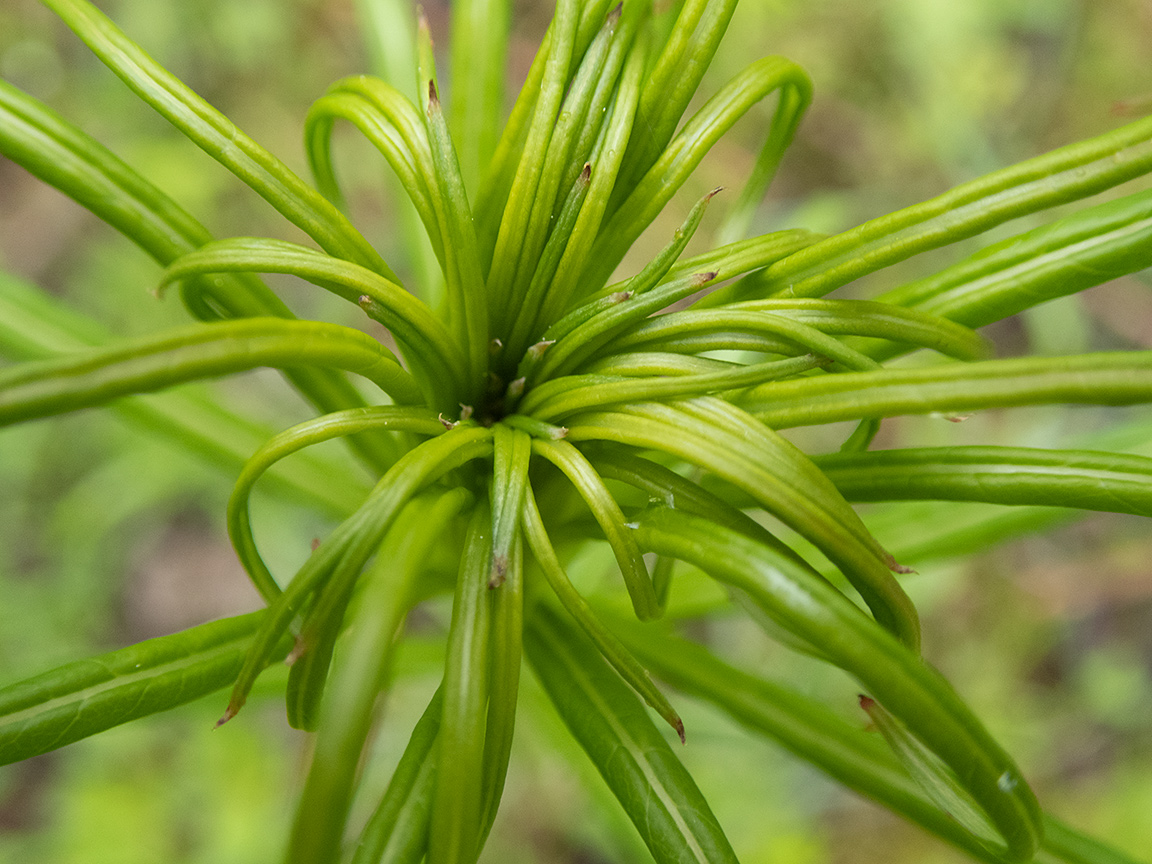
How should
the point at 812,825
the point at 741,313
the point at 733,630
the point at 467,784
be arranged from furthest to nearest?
the point at 733,630 → the point at 812,825 → the point at 741,313 → the point at 467,784

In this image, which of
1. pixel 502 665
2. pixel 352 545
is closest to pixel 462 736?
pixel 502 665

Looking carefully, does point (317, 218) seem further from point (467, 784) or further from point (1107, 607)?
point (1107, 607)

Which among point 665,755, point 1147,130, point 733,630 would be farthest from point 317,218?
point 733,630

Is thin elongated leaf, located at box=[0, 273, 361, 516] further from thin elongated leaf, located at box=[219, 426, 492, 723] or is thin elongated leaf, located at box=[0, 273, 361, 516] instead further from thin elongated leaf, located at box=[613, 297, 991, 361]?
thin elongated leaf, located at box=[613, 297, 991, 361]

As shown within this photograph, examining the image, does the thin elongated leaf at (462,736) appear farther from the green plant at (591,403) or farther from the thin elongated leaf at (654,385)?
the thin elongated leaf at (654,385)

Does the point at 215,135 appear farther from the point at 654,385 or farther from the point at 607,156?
the point at 654,385

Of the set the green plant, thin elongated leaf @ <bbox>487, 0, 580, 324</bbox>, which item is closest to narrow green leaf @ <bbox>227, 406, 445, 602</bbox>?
the green plant

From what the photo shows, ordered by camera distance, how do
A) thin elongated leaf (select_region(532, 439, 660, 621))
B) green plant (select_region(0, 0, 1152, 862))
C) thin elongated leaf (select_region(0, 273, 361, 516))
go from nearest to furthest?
1. green plant (select_region(0, 0, 1152, 862))
2. thin elongated leaf (select_region(532, 439, 660, 621))
3. thin elongated leaf (select_region(0, 273, 361, 516))

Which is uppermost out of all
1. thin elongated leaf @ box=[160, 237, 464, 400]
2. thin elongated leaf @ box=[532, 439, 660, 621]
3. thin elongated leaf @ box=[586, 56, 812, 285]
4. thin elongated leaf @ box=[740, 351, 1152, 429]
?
thin elongated leaf @ box=[586, 56, 812, 285]
